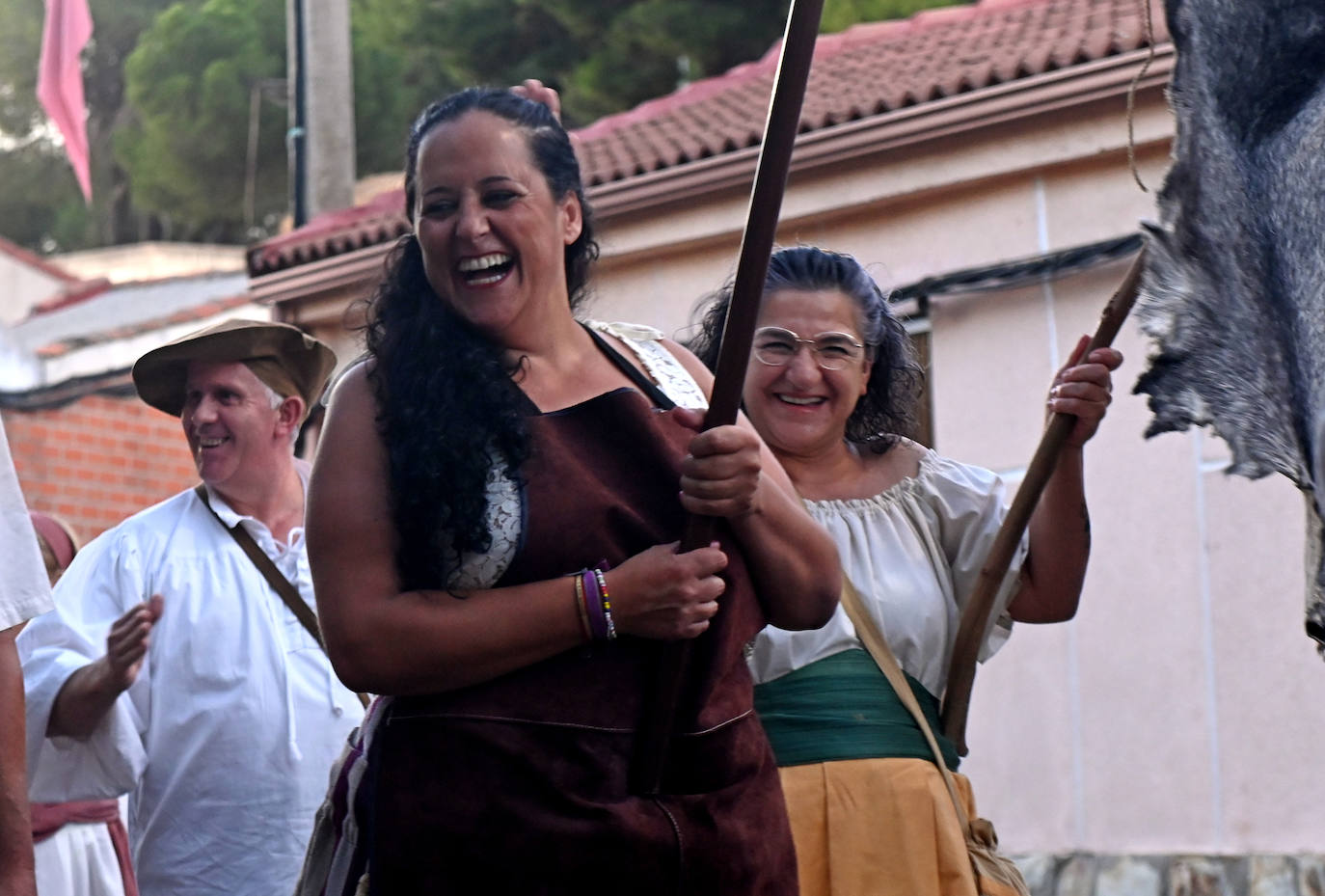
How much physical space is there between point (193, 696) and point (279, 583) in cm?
36

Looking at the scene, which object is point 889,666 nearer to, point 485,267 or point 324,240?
point 485,267

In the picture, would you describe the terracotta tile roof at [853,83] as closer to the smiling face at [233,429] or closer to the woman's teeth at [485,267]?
the smiling face at [233,429]

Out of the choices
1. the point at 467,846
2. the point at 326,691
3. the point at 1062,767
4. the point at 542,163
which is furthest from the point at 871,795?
the point at 1062,767

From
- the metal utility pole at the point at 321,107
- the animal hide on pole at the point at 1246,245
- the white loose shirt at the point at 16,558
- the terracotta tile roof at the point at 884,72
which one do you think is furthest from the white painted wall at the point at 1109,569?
the animal hide on pole at the point at 1246,245

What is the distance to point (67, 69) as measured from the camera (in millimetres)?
10328

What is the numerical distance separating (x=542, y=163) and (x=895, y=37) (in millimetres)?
9585

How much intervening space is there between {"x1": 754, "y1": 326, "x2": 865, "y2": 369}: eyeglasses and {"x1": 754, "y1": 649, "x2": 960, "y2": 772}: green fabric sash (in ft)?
1.94

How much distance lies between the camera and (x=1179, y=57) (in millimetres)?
1747

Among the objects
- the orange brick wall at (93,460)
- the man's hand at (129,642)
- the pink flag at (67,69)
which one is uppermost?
the pink flag at (67,69)

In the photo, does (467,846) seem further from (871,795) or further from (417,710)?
(871,795)

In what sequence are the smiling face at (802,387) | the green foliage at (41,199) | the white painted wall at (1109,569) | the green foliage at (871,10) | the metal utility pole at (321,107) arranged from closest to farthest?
the smiling face at (802,387) → the white painted wall at (1109,569) → the metal utility pole at (321,107) → the green foliage at (871,10) → the green foliage at (41,199)

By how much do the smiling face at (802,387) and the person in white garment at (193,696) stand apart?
4.81 feet

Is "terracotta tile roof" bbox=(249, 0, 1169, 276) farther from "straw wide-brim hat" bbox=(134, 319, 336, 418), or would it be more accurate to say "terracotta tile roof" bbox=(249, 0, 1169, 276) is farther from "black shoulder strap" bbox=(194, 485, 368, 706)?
"black shoulder strap" bbox=(194, 485, 368, 706)

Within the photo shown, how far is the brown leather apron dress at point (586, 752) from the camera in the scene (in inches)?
93.7
